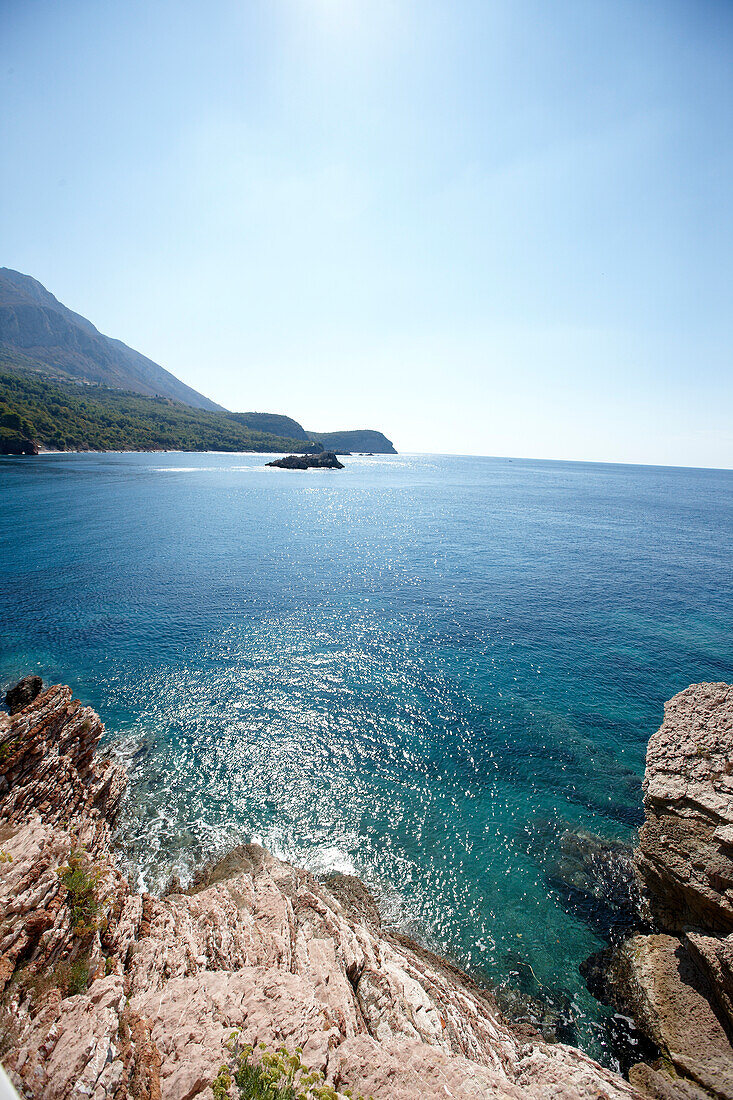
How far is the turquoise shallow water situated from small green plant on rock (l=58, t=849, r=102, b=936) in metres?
5.84

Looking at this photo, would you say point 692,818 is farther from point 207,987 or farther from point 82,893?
point 82,893

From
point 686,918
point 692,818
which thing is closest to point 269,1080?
point 686,918

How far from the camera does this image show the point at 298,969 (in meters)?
13.2

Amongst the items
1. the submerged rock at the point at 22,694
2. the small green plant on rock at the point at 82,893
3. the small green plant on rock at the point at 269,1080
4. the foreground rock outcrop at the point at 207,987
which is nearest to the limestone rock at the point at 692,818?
the foreground rock outcrop at the point at 207,987

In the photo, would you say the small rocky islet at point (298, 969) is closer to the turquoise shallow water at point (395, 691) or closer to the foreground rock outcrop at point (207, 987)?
the foreground rock outcrop at point (207, 987)

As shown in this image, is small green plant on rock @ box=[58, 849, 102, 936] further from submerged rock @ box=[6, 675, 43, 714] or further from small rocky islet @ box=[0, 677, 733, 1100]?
submerged rock @ box=[6, 675, 43, 714]

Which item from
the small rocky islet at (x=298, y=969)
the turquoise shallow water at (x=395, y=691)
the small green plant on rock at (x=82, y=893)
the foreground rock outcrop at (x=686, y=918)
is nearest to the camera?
the small rocky islet at (x=298, y=969)

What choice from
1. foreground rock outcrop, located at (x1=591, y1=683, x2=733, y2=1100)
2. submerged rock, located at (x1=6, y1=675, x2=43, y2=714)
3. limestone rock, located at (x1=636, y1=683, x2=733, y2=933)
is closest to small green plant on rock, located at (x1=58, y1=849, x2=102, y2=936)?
submerged rock, located at (x1=6, y1=675, x2=43, y2=714)

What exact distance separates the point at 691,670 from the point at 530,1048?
99.5ft

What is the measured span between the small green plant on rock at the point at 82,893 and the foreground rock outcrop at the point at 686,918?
17256 millimetres

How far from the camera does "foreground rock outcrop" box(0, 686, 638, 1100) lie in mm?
9430

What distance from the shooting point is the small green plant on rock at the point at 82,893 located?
12852 mm

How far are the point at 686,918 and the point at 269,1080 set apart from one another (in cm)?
1699

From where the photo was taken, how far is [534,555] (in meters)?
65.9
